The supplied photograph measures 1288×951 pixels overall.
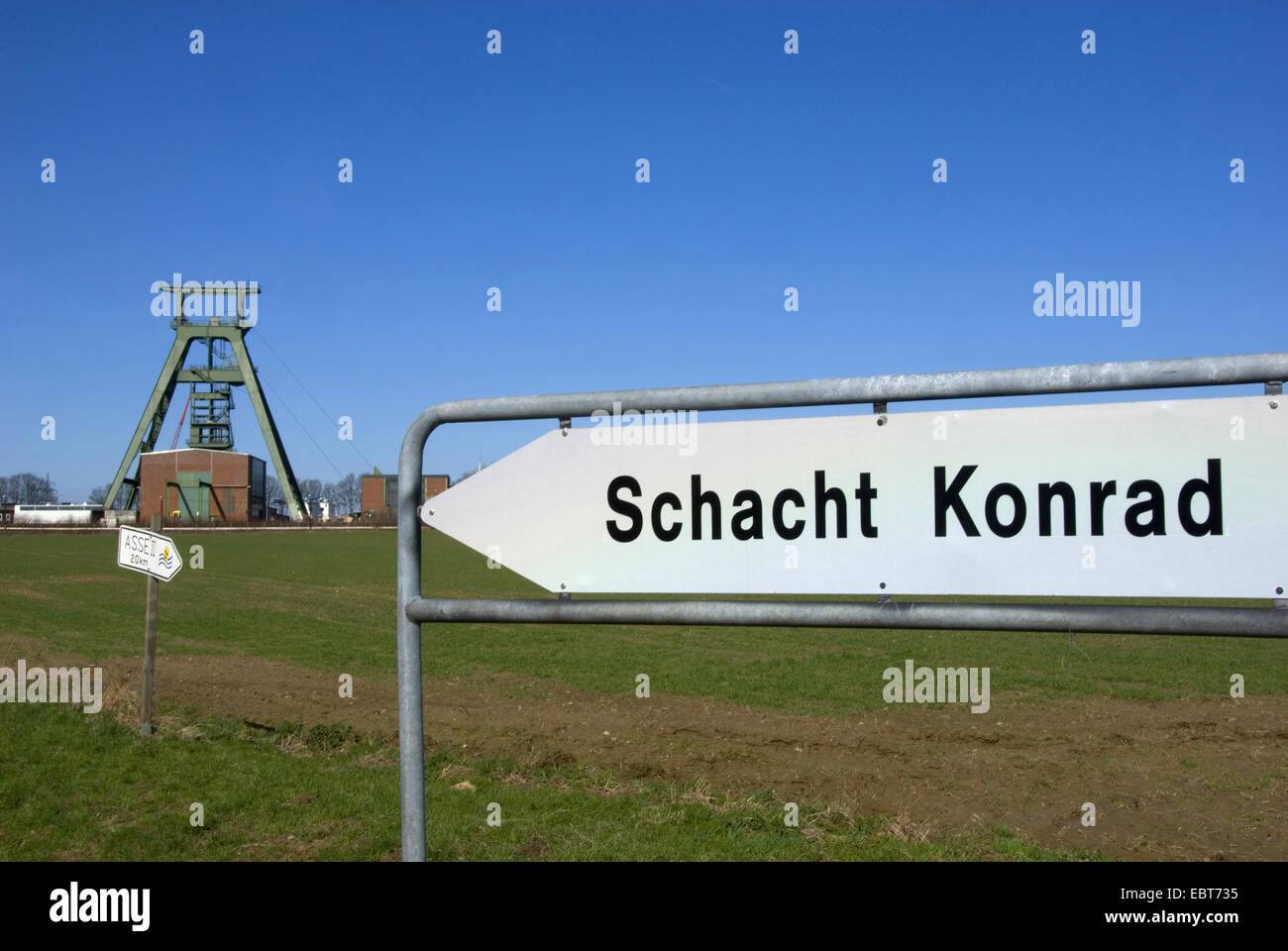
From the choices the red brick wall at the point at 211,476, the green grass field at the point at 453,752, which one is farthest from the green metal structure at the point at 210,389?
the green grass field at the point at 453,752

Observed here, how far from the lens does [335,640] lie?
15.2 metres

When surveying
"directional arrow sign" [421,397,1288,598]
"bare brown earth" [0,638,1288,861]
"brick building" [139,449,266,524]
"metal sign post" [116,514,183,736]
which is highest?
"brick building" [139,449,266,524]

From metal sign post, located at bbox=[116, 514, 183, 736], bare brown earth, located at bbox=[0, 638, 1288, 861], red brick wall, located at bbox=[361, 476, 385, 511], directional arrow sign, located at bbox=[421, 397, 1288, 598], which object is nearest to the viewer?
directional arrow sign, located at bbox=[421, 397, 1288, 598]

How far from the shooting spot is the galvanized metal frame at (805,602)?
1800mm

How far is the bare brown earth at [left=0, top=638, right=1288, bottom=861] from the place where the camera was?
6.15 m

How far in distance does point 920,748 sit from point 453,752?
12.7 feet

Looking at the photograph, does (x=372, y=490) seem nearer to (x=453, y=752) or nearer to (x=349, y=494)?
(x=349, y=494)

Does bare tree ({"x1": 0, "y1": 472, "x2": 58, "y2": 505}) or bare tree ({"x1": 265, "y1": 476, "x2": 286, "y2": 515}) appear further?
bare tree ({"x1": 0, "y1": 472, "x2": 58, "y2": 505})

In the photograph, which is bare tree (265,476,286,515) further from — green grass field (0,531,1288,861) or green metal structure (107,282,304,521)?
green grass field (0,531,1288,861)

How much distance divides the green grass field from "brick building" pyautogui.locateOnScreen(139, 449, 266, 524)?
6064cm

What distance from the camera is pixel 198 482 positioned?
80.7 m

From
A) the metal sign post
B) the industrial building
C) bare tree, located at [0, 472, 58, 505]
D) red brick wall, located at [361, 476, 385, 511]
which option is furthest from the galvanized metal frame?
bare tree, located at [0, 472, 58, 505]

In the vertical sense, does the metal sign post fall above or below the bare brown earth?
above
